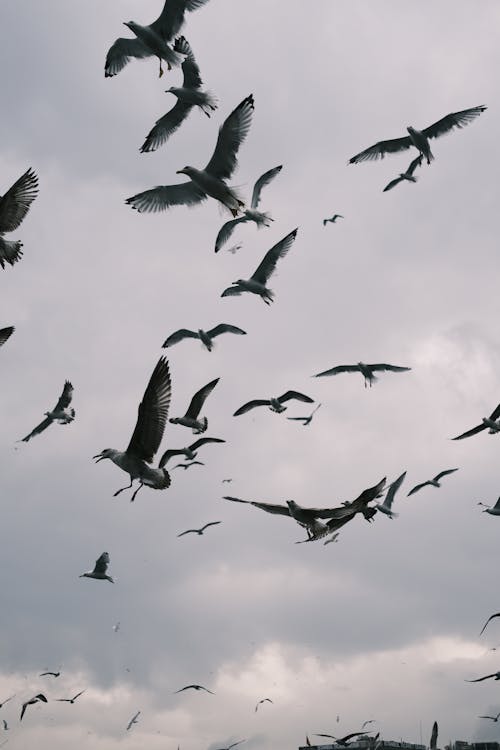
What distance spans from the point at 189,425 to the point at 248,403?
3730 mm

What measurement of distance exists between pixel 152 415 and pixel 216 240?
16.4 metres

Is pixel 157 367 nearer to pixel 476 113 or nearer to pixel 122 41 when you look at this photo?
pixel 122 41

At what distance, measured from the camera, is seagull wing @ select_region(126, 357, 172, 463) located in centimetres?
1798

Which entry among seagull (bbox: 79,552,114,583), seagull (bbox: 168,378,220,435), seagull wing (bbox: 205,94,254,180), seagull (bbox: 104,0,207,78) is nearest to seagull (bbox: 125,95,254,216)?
seagull wing (bbox: 205,94,254,180)

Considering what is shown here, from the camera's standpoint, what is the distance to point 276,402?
3584 centimetres

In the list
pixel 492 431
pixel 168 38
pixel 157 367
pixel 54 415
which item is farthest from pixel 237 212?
pixel 54 415

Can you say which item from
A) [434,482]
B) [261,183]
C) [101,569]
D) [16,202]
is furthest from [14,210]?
[434,482]

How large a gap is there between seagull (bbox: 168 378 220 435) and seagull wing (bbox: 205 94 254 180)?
32.4ft

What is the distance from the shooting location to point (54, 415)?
39.7 meters

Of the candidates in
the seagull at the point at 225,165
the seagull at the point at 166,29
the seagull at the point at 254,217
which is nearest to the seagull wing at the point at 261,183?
the seagull at the point at 254,217

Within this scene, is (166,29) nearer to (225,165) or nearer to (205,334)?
(225,165)

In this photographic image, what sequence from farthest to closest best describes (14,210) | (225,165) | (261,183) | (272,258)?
(272,258), (261,183), (225,165), (14,210)

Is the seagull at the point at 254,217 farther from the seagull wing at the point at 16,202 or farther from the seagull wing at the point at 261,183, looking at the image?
the seagull wing at the point at 16,202

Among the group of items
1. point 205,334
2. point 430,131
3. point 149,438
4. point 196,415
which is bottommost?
point 149,438
